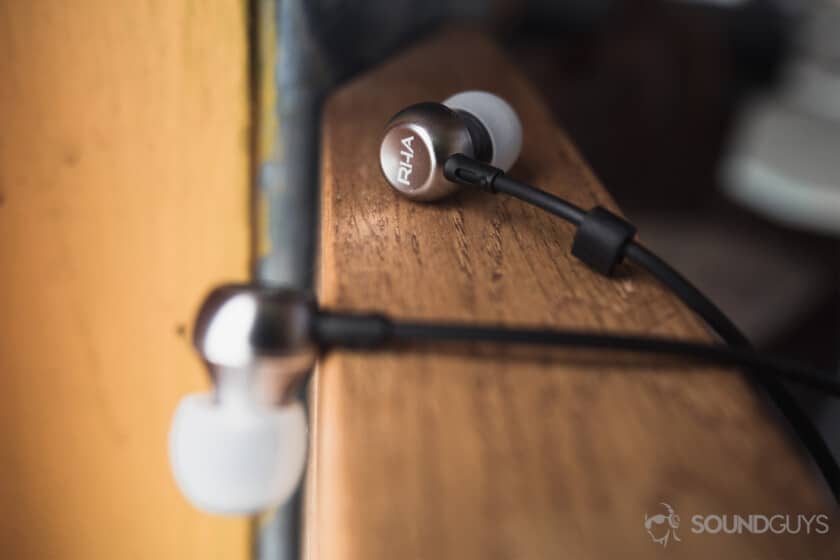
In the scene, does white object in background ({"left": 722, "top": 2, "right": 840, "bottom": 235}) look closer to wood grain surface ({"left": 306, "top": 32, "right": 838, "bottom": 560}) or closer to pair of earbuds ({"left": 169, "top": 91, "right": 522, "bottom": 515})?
wood grain surface ({"left": 306, "top": 32, "right": 838, "bottom": 560})

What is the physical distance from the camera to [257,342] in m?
0.30

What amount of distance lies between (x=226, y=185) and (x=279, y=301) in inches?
10.7

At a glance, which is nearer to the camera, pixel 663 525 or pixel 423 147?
pixel 663 525

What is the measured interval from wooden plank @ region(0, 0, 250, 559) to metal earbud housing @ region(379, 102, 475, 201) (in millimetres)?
159

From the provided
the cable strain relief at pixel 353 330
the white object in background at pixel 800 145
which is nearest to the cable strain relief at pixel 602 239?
the cable strain relief at pixel 353 330

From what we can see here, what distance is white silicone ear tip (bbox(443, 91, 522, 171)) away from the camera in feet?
1.51

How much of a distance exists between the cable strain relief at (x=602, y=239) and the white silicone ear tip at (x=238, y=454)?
0.54 ft

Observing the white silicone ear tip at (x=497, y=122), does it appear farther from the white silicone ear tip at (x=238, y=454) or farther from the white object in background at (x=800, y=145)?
the white object in background at (x=800, y=145)

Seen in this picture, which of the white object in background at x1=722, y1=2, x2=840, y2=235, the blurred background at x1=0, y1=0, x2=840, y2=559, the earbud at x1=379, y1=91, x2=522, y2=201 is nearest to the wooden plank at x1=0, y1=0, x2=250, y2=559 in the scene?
the blurred background at x1=0, y1=0, x2=840, y2=559

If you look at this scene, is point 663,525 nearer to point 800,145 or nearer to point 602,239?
point 602,239

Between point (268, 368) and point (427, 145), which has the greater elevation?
point (427, 145)

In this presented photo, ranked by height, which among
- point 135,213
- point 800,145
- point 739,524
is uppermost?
point 800,145

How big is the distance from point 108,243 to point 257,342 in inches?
11.3

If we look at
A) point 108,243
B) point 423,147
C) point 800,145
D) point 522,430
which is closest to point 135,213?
point 108,243
